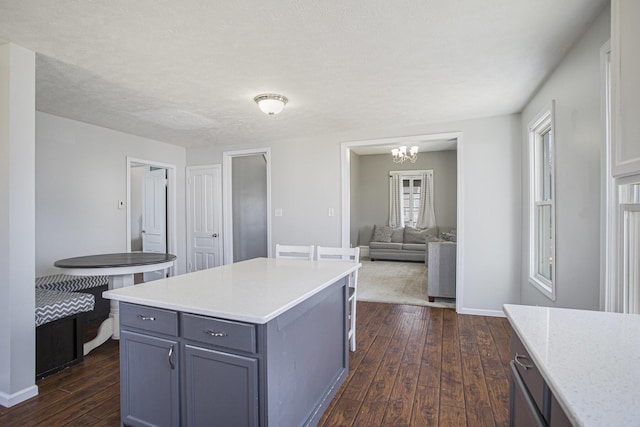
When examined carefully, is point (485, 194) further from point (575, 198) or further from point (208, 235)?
point (208, 235)

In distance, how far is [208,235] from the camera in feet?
17.4

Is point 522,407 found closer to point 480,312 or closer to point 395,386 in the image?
point 395,386

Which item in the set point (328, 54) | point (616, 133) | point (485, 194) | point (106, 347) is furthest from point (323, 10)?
point (106, 347)

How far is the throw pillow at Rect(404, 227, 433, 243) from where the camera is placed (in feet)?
25.4

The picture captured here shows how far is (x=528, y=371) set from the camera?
1.01 metres

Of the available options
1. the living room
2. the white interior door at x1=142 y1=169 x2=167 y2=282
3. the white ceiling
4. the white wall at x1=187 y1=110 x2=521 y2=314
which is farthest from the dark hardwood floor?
the white interior door at x1=142 y1=169 x2=167 y2=282

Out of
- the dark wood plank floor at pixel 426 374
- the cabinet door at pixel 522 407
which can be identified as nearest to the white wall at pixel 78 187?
the dark wood plank floor at pixel 426 374

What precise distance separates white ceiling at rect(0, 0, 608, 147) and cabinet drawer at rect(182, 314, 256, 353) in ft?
5.29

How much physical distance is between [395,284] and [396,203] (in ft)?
11.1

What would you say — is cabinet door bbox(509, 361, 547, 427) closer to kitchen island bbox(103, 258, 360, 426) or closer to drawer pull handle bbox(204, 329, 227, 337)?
kitchen island bbox(103, 258, 360, 426)

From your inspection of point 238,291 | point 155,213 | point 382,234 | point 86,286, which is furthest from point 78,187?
point 382,234

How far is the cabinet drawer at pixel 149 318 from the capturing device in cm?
147

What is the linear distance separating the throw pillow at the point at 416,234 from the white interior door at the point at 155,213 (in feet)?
17.6

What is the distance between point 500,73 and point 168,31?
2.46 metres
